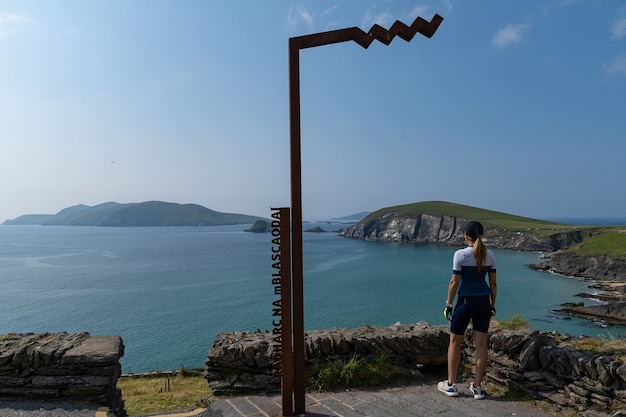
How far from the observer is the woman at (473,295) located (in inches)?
216

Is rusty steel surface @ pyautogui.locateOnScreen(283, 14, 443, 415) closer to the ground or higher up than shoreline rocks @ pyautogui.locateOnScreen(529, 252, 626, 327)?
higher up

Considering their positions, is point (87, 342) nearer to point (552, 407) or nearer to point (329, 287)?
point (552, 407)

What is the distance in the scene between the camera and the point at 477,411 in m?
5.12

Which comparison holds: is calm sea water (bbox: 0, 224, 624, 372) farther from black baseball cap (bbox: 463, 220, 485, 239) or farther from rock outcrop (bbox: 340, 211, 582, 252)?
rock outcrop (bbox: 340, 211, 582, 252)

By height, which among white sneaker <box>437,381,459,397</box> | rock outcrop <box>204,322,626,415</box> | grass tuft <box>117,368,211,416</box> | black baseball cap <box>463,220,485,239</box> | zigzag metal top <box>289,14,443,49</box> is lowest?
grass tuft <box>117,368,211,416</box>

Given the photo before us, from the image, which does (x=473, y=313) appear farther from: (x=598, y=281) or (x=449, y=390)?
(x=598, y=281)

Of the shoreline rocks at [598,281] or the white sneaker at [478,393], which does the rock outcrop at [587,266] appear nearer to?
the shoreline rocks at [598,281]

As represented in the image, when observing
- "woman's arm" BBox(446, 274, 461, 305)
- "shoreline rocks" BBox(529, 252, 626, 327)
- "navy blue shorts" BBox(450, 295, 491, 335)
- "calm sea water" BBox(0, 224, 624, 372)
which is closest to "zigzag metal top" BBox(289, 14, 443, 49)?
"woman's arm" BBox(446, 274, 461, 305)

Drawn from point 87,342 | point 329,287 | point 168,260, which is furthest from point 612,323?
point 168,260

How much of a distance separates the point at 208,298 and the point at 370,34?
58.7 metres

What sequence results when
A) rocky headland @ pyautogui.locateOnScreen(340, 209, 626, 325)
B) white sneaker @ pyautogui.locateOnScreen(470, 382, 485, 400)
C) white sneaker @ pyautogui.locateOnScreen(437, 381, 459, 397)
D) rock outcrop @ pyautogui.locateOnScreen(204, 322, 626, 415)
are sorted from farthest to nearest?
1. rocky headland @ pyautogui.locateOnScreen(340, 209, 626, 325)
2. white sneaker @ pyautogui.locateOnScreen(437, 381, 459, 397)
3. white sneaker @ pyautogui.locateOnScreen(470, 382, 485, 400)
4. rock outcrop @ pyautogui.locateOnScreen(204, 322, 626, 415)

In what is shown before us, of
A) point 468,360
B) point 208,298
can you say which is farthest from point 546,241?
point 468,360

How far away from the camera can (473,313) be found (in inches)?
220

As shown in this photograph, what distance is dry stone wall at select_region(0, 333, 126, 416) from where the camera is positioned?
5.37 m
